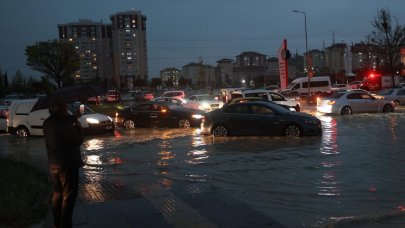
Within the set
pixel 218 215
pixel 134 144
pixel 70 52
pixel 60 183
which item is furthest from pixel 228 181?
pixel 70 52

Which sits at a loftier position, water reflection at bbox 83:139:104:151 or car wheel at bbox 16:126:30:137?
car wheel at bbox 16:126:30:137

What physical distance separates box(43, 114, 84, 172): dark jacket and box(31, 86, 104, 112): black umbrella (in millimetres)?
302

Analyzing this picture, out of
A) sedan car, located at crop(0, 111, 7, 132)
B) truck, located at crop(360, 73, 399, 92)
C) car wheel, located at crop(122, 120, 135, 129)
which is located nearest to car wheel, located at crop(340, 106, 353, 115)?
car wheel, located at crop(122, 120, 135, 129)

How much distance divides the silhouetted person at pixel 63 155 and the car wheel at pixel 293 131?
40.0 feet

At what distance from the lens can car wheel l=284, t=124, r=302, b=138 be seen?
1781cm

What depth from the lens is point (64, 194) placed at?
645 cm

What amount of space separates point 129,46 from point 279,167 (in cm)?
11469

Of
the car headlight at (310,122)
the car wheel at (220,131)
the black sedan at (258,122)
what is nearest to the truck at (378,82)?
the car headlight at (310,122)

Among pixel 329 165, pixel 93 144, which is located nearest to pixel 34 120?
pixel 93 144

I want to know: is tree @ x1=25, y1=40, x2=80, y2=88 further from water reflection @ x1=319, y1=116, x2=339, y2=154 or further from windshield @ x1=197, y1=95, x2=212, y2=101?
water reflection @ x1=319, y1=116, x2=339, y2=154

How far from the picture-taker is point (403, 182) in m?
9.78

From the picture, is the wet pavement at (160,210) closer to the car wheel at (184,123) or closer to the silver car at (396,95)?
the car wheel at (184,123)

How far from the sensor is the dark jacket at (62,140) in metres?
6.29

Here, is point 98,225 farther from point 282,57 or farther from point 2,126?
point 282,57
